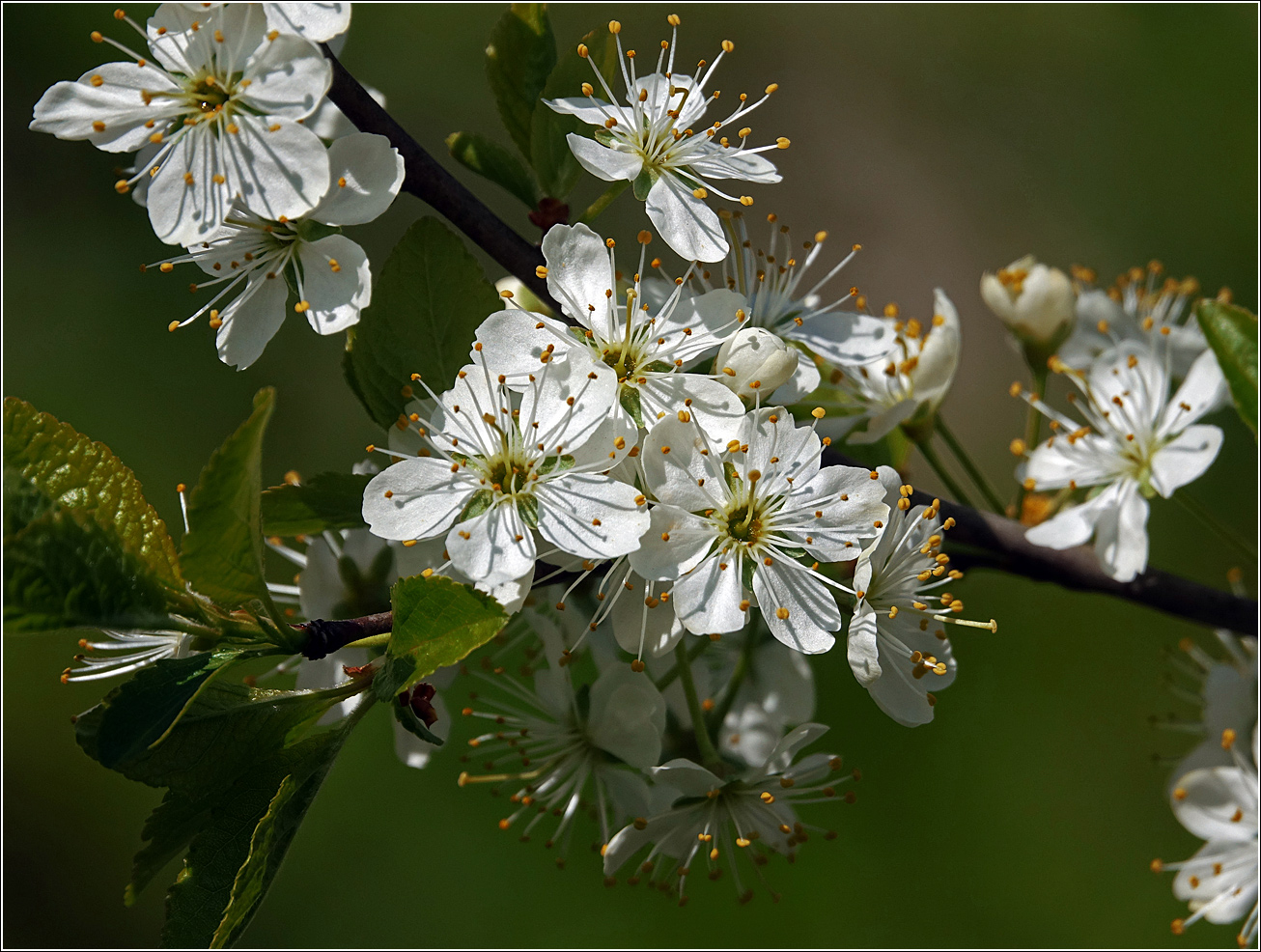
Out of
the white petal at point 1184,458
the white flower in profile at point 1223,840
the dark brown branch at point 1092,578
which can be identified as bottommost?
the white flower in profile at point 1223,840

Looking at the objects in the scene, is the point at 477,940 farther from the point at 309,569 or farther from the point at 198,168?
the point at 198,168

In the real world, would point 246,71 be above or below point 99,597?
above

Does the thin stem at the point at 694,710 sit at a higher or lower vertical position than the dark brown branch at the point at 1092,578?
lower

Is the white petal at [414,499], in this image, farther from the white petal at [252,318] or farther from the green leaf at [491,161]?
the green leaf at [491,161]

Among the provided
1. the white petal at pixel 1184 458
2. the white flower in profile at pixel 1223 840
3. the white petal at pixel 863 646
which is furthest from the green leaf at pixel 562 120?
the white flower in profile at pixel 1223 840

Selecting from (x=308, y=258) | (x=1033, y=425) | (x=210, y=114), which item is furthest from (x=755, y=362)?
(x=1033, y=425)

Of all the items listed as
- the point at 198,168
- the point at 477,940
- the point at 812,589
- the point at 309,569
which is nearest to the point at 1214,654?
the point at 477,940

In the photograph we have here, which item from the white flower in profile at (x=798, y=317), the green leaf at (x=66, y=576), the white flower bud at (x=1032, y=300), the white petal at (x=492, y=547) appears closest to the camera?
the green leaf at (x=66, y=576)
